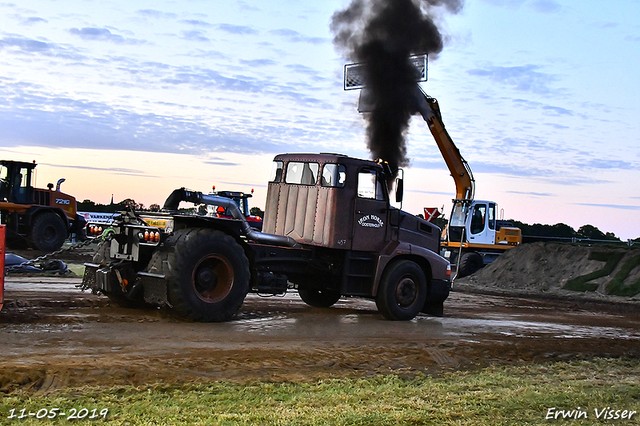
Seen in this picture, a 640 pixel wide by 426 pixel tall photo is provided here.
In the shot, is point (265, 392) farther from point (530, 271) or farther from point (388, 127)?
point (530, 271)

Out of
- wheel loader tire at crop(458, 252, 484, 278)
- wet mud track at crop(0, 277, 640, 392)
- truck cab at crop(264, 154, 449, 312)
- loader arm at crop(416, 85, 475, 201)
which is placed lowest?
wet mud track at crop(0, 277, 640, 392)

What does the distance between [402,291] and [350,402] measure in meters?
6.85

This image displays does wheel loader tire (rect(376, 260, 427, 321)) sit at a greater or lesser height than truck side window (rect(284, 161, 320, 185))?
lesser

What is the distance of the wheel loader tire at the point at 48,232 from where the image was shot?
25297 millimetres

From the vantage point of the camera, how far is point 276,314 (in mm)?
12734

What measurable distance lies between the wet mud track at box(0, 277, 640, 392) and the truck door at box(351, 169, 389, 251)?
1.40 meters

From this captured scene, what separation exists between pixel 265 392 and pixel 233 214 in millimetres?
5942

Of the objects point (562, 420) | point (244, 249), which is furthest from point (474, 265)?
point (562, 420)

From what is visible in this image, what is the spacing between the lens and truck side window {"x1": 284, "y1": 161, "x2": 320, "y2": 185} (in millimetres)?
12930

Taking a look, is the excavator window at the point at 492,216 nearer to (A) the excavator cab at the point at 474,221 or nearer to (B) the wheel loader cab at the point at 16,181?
(A) the excavator cab at the point at 474,221

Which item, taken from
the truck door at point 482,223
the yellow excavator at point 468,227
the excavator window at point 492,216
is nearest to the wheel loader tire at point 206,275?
the yellow excavator at point 468,227

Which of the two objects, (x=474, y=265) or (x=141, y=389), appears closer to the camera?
(x=141, y=389)

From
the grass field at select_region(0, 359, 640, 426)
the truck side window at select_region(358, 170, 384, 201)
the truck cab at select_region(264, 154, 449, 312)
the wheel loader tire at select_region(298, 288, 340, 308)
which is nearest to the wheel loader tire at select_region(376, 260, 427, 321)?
the truck cab at select_region(264, 154, 449, 312)

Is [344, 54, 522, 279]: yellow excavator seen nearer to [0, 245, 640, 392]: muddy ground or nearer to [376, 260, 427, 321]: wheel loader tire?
[0, 245, 640, 392]: muddy ground
